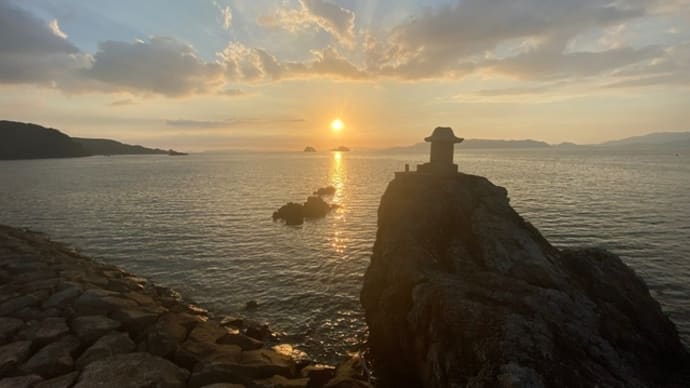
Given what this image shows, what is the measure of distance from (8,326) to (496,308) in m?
22.8

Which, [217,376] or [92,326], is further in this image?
[92,326]

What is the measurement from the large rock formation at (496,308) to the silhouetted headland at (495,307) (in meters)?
0.05

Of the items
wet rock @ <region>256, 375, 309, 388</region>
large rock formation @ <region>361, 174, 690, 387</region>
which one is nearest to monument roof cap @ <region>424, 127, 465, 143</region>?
large rock formation @ <region>361, 174, 690, 387</region>

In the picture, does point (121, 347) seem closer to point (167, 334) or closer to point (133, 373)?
point (167, 334)

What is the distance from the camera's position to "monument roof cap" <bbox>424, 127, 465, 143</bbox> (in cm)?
3331

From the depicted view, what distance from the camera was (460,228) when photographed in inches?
989

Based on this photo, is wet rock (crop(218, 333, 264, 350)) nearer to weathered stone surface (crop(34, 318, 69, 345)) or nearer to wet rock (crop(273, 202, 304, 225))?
weathered stone surface (crop(34, 318, 69, 345))

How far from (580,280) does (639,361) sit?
21.8 ft

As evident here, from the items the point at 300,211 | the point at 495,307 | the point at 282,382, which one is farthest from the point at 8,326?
the point at 300,211

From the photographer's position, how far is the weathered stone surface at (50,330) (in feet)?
55.4

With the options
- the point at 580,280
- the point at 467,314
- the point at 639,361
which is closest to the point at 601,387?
the point at 467,314

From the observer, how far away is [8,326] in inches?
702

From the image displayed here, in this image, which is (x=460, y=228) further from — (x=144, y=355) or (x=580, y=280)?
(x=144, y=355)

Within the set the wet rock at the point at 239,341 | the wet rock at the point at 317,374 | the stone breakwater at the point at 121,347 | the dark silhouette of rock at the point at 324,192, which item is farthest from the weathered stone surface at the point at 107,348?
the dark silhouette of rock at the point at 324,192
